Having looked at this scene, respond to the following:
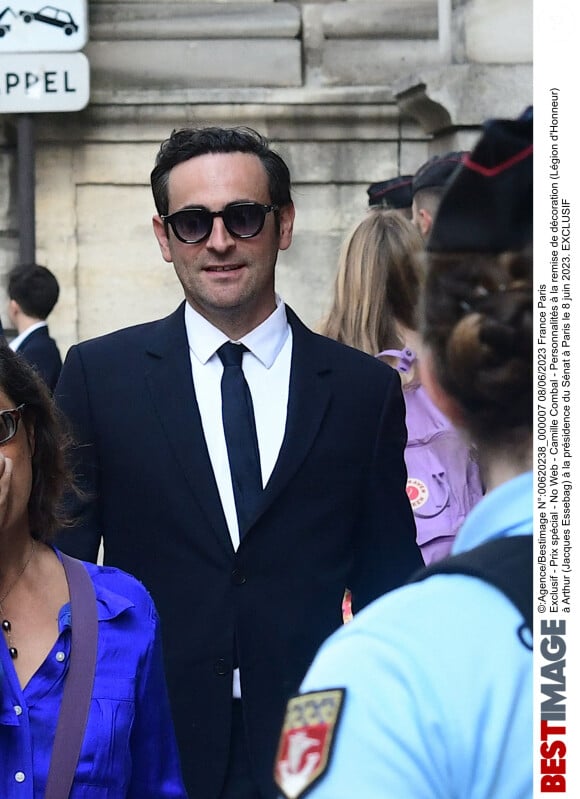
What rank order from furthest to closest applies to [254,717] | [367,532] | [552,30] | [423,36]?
[423,36] → [367,532] → [254,717] → [552,30]

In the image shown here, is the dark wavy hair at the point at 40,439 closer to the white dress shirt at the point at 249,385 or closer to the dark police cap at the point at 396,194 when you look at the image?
the white dress shirt at the point at 249,385

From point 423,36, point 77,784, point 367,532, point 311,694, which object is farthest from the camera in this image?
point 423,36

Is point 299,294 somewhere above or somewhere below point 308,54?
below

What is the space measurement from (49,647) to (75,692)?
0.25 feet

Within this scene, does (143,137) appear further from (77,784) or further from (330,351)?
(77,784)

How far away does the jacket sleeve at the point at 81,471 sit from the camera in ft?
9.07

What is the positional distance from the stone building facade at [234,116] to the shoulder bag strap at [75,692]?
226 inches

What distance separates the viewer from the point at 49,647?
6.87 ft

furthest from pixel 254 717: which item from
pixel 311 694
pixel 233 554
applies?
pixel 311 694

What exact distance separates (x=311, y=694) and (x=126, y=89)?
704cm

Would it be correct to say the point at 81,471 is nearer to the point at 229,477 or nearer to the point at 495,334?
the point at 229,477

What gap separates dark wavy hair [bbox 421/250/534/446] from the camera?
3.81 feet

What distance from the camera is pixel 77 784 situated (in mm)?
2020

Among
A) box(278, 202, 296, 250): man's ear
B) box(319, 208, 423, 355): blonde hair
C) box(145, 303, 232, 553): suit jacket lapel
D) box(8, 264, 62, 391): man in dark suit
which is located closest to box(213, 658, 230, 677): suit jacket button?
box(145, 303, 232, 553): suit jacket lapel
